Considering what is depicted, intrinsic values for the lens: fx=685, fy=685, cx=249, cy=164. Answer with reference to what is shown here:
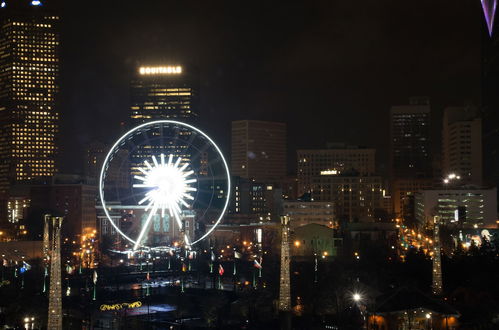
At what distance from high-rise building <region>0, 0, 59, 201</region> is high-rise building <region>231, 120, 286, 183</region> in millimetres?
34799

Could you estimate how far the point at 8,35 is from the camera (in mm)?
89938

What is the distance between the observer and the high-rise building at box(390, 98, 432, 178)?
111125 mm

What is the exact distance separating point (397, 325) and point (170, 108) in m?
70.6

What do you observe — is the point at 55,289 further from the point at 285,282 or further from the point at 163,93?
the point at 163,93

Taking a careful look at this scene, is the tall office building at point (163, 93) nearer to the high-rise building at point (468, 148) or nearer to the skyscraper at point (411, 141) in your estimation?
the high-rise building at point (468, 148)

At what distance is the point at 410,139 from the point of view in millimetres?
116000

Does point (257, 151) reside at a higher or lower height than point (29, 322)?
higher

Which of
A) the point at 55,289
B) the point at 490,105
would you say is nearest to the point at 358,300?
the point at 55,289

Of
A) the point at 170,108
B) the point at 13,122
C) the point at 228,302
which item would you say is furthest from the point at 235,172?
the point at 228,302

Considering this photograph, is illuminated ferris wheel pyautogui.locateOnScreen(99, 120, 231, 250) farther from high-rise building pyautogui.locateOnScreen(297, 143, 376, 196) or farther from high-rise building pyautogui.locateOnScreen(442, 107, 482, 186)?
high-rise building pyautogui.locateOnScreen(442, 107, 482, 186)

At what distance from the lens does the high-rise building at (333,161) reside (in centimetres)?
9994

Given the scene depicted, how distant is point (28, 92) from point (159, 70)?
1805 centimetres

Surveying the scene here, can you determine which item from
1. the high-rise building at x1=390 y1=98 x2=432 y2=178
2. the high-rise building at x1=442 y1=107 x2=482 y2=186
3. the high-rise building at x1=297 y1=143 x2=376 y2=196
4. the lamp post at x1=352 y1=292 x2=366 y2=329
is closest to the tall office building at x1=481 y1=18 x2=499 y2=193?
the high-rise building at x1=442 y1=107 x2=482 y2=186

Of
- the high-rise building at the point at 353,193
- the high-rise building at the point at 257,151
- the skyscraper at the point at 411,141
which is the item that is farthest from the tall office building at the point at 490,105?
the high-rise building at the point at 257,151
